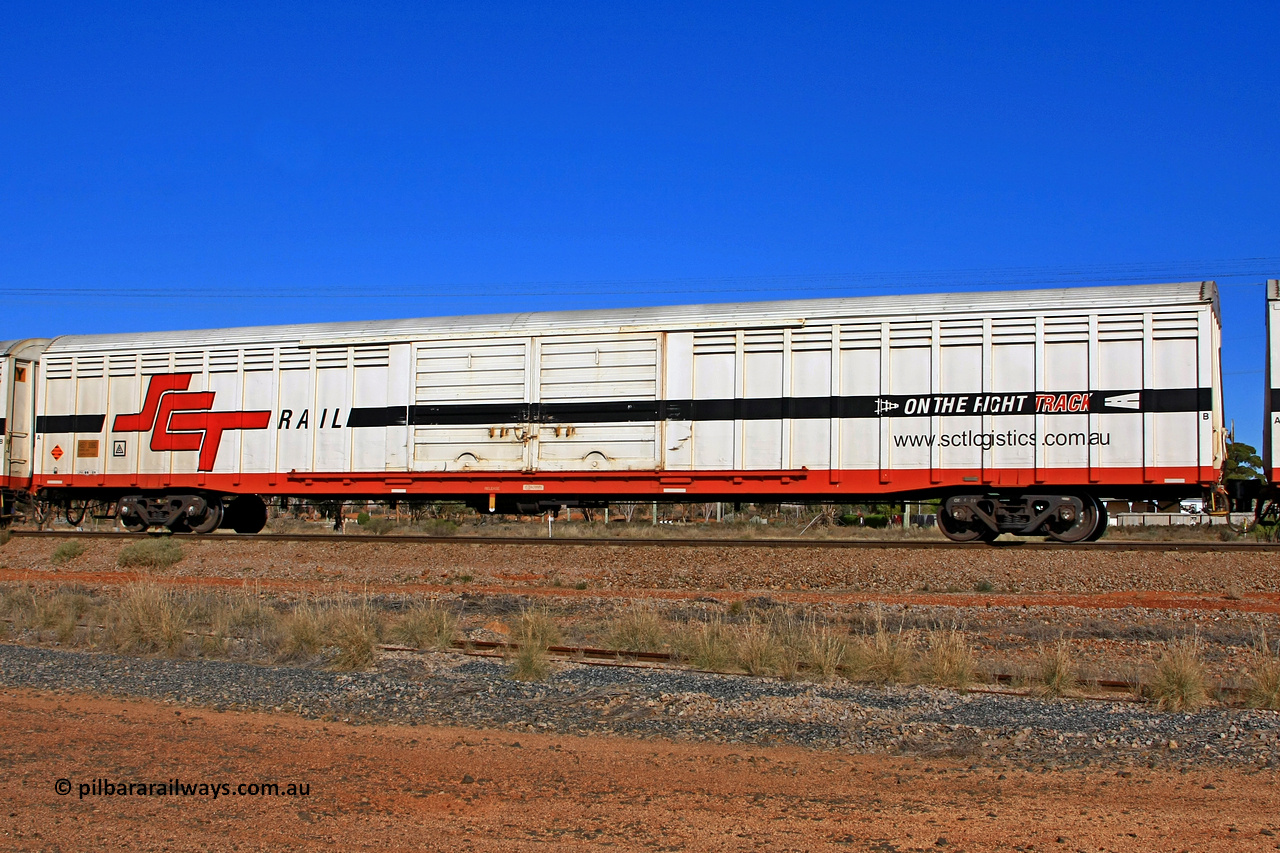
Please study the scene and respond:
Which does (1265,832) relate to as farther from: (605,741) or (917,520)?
(917,520)

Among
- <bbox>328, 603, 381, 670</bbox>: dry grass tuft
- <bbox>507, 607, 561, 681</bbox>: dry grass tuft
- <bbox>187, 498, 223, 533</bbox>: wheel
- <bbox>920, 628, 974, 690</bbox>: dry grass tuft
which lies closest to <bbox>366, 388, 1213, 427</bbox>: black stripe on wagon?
<bbox>187, 498, 223, 533</bbox>: wheel

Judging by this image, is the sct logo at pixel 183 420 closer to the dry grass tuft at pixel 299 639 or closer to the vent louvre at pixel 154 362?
the vent louvre at pixel 154 362

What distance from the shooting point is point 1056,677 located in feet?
25.8

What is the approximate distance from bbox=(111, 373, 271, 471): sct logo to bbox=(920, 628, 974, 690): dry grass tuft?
502 inches

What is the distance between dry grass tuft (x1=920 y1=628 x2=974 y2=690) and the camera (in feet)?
26.6

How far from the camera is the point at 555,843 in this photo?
4.41 meters

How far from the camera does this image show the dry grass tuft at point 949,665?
811cm

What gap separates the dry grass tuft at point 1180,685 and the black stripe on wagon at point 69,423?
1738 cm

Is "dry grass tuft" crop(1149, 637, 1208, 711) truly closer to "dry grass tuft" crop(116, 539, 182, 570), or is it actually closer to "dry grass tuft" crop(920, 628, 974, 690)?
"dry grass tuft" crop(920, 628, 974, 690)

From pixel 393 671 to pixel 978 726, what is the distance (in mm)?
4823

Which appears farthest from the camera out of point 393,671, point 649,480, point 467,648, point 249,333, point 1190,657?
point 249,333

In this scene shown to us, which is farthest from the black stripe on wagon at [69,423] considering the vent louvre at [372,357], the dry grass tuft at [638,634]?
the dry grass tuft at [638,634]

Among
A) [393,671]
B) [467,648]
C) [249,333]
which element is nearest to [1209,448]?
[467,648]

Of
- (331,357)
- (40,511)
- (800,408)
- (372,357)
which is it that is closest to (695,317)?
(800,408)
